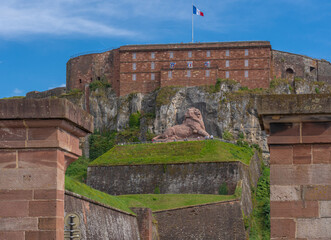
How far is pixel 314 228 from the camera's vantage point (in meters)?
10.4

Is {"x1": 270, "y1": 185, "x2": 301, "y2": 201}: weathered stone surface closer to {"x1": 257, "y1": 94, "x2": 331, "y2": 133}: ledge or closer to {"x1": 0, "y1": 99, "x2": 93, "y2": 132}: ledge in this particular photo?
{"x1": 257, "y1": 94, "x2": 331, "y2": 133}: ledge

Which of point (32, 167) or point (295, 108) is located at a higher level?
point (295, 108)

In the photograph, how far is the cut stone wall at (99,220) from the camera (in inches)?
1186

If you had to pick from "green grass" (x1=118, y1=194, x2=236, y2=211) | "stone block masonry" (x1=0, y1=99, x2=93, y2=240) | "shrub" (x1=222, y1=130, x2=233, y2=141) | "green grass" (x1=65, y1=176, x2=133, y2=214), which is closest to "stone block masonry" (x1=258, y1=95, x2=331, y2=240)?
"stone block masonry" (x1=0, y1=99, x2=93, y2=240)

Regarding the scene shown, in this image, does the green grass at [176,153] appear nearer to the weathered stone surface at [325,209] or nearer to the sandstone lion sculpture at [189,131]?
the sandstone lion sculpture at [189,131]

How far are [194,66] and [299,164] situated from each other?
2440 inches

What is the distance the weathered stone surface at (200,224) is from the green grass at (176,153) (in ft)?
27.1

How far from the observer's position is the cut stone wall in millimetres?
30125

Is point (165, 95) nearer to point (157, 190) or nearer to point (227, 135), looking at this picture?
point (227, 135)

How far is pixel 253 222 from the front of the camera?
4903 cm

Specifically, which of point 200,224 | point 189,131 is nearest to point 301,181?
point 200,224

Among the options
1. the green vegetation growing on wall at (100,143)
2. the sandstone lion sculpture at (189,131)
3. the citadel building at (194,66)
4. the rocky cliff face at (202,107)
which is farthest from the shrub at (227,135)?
the green vegetation growing on wall at (100,143)

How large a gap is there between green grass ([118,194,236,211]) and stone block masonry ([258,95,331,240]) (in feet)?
113

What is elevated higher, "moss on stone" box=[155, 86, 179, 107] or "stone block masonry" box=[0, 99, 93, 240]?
"moss on stone" box=[155, 86, 179, 107]
